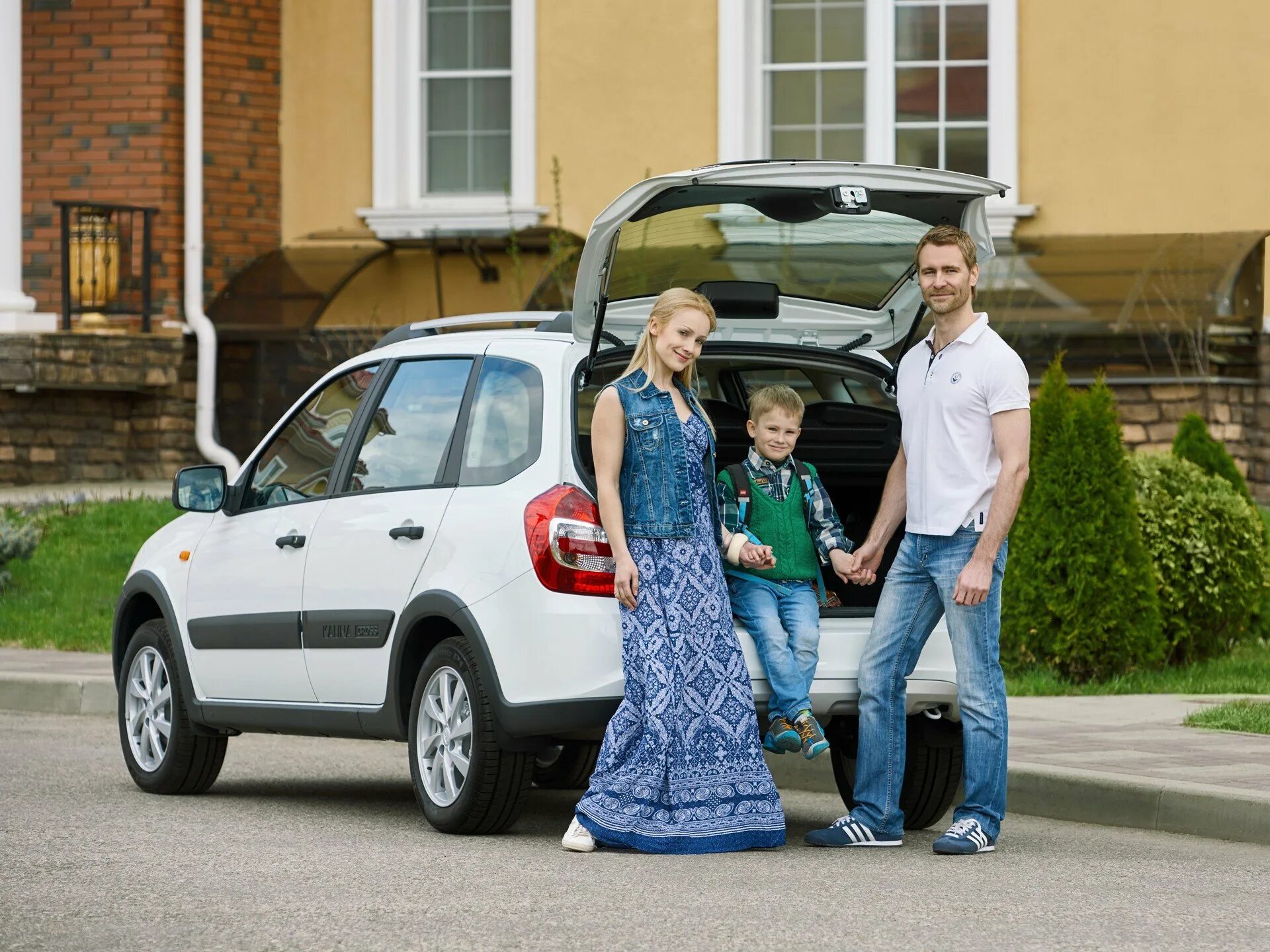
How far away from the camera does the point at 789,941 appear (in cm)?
541

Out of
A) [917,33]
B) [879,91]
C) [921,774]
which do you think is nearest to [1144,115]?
[917,33]

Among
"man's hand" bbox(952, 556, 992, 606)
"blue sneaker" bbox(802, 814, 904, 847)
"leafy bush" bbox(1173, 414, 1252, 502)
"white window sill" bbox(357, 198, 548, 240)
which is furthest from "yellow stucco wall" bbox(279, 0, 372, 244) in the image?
"man's hand" bbox(952, 556, 992, 606)

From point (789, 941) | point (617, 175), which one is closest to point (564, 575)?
point (789, 941)

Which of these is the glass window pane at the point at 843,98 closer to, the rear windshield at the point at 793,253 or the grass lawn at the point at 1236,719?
the grass lawn at the point at 1236,719

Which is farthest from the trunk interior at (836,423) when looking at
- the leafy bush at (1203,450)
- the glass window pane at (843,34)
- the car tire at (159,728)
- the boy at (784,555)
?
the glass window pane at (843,34)

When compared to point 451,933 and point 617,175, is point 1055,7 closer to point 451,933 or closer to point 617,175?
point 617,175

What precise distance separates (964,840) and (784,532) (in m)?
1.16

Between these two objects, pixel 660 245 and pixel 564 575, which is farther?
pixel 660 245

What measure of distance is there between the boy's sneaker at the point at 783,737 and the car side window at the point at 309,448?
209cm

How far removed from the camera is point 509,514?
22.5 feet

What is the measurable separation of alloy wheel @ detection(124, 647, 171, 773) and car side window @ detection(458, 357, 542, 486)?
211 cm

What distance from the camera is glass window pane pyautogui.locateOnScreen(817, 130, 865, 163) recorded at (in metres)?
18.1

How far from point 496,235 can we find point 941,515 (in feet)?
38.9

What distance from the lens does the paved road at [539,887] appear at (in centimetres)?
551
